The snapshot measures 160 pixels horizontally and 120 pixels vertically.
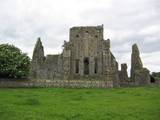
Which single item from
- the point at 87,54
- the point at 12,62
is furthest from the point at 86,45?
the point at 12,62

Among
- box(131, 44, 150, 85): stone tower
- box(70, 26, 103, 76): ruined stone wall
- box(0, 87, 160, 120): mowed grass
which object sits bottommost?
box(0, 87, 160, 120): mowed grass

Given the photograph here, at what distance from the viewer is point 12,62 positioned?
6072cm

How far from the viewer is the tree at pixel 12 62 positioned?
59.3 meters

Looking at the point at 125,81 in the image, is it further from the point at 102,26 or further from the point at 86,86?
the point at 86,86

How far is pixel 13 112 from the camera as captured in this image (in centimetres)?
2794

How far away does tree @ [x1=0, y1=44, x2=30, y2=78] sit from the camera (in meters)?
59.3

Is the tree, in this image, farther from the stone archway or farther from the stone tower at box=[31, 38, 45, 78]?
the stone archway

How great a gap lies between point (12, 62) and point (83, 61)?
1749 cm

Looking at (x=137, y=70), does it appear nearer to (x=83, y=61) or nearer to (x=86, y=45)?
(x=83, y=61)

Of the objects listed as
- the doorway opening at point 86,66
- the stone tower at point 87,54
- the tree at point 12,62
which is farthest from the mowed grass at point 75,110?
the doorway opening at point 86,66

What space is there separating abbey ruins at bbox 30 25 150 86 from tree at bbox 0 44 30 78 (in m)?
9.97

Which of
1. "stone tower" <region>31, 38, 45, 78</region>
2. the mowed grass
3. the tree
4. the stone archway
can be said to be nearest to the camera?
the mowed grass

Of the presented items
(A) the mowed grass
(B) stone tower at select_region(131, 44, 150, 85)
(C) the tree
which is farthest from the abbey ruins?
(A) the mowed grass

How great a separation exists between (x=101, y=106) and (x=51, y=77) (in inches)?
1624
